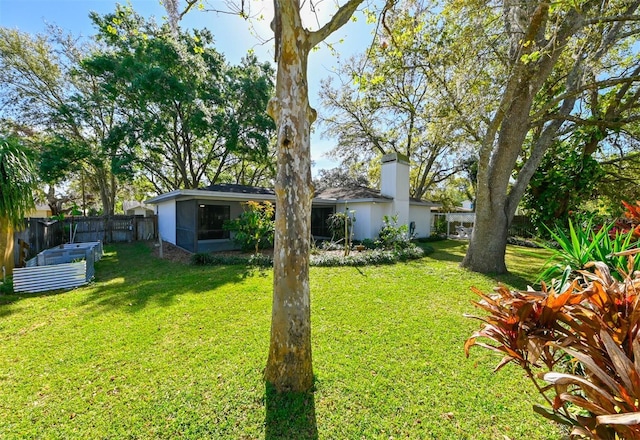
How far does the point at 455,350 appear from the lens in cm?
353

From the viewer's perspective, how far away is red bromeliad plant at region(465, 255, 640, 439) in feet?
3.10

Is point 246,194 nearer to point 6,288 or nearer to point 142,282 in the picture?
point 142,282

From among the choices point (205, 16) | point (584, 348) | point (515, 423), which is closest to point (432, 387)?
point (515, 423)

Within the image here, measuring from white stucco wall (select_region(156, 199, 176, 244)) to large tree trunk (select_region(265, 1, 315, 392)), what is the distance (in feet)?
39.5

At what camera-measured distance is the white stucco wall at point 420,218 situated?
647 inches

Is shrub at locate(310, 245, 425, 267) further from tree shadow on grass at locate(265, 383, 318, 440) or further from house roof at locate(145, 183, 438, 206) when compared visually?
tree shadow on grass at locate(265, 383, 318, 440)

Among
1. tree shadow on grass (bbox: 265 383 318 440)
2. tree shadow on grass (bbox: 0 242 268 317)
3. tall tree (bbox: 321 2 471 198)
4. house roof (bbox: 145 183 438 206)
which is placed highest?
tall tree (bbox: 321 2 471 198)

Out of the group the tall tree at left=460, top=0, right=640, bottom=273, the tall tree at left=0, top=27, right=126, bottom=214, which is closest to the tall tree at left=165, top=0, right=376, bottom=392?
the tall tree at left=460, top=0, right=640, bottom=273

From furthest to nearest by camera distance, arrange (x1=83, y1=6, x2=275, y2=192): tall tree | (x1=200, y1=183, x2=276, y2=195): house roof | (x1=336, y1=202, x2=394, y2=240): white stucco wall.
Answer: (x1=336, y1=202, x2=394, y2=240): white stucco wall < (x1=83, y1=6, x2=275, y2=192): tall tree < (x1=200, y1=183, x2=276, y2=195): house roof

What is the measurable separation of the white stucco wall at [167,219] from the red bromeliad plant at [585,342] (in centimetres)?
1393

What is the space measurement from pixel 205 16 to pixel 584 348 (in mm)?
5660

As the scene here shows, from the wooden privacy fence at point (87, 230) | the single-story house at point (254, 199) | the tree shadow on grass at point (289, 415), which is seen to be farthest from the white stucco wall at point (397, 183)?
the wooden privacy fence at point (87, 230)

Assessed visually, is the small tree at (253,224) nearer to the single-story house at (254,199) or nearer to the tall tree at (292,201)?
the single-story house at (254,199)

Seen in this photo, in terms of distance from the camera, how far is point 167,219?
1370 cm
